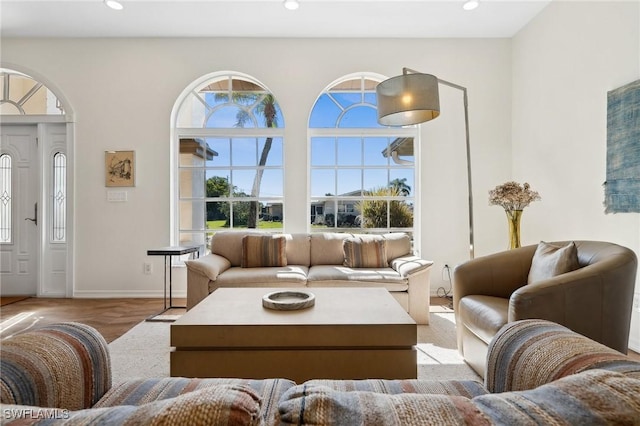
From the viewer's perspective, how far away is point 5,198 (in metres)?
4.29

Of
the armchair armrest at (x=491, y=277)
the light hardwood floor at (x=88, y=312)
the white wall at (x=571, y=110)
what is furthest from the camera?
the light hardwood floor at (x=88, y=312)

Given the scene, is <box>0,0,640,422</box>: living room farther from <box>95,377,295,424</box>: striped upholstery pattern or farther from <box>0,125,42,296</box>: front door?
<box>95,377,295,424</box>: striped upholstery pattern

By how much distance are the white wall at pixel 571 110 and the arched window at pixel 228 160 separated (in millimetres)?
2798

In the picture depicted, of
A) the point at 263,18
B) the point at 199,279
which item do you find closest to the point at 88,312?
the point at 199,279

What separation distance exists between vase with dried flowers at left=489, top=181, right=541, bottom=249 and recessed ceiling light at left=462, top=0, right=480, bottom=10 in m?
1.80

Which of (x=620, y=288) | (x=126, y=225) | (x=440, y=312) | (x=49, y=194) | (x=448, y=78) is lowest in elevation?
(x=440, y=312)

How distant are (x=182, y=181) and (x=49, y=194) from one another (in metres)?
1.59

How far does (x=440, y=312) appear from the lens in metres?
3.49

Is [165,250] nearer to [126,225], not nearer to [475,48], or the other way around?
[126,225]

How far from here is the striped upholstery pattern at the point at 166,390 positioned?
1.00 meters

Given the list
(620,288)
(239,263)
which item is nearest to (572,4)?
(620,288)

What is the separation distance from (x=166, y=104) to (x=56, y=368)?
379 cm

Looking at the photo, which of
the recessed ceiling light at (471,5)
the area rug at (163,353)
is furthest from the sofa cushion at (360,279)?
the recessed ceiling light at (471,5)

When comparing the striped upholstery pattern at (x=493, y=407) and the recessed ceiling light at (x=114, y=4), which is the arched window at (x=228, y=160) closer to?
the recessed ceiling light at (x=114, y=4)
